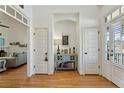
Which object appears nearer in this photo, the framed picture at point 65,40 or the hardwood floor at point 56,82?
the hardwood floor at point 56,82

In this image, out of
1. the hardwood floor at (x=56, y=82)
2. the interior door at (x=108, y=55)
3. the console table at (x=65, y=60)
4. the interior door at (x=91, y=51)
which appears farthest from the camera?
the console table at (x=65, y=60)

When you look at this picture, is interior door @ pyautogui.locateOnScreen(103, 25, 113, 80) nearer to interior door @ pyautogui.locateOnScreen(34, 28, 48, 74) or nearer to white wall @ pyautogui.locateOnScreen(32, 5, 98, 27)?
white wall @ pyautogui.locateOnScreen(32, 5, 98, 27)

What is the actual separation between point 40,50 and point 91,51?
237 cm

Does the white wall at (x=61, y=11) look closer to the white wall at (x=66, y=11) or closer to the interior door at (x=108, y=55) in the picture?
the white wall at (x=66, y=11)

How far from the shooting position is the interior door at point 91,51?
715cm

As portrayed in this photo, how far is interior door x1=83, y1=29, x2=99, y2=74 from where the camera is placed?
715 cm

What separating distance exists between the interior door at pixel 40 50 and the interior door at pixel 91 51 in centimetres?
186

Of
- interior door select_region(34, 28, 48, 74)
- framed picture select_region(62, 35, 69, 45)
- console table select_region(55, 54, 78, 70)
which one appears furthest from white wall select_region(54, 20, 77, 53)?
interior door select_region(34, 28, 48, 74)

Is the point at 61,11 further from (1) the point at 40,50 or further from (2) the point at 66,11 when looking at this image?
(1) the point at 40,50

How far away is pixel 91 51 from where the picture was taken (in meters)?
7.18

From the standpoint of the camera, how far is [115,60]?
5.29 metres

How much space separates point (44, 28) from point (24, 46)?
4967mm

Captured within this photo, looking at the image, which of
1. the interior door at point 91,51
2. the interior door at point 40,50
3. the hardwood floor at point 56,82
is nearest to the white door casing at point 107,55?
the hardwood floor at point 56,82
